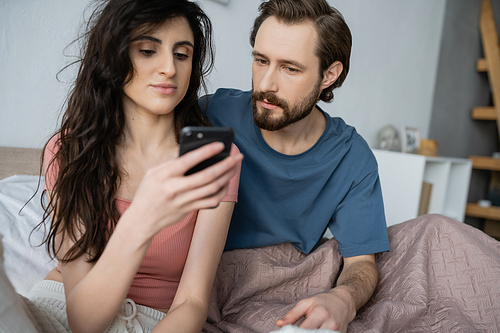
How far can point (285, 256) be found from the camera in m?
1.27

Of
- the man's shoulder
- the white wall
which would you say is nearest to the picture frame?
the white wall

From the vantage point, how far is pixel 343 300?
3.17 feet

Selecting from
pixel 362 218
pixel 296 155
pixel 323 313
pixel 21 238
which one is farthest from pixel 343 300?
pixel 21 238

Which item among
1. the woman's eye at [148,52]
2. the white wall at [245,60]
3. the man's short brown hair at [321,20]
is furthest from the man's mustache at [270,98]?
the white wall at [245,60]

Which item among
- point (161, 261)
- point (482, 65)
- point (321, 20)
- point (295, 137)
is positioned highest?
point (482, 65)

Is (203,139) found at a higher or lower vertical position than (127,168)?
higher

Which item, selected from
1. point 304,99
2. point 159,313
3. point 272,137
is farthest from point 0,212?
point 304,99

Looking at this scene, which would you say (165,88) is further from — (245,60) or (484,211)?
(484,211)

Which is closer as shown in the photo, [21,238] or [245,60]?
[21,238]

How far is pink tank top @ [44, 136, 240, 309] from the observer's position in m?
0.92

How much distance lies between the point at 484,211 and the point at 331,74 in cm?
276

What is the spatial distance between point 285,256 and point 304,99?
517 millimetres

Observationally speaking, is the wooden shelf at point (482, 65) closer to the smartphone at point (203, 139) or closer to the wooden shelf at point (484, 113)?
the wooden shelf at point (484, 113)

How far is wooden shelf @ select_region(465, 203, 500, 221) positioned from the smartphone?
11.6 feet
